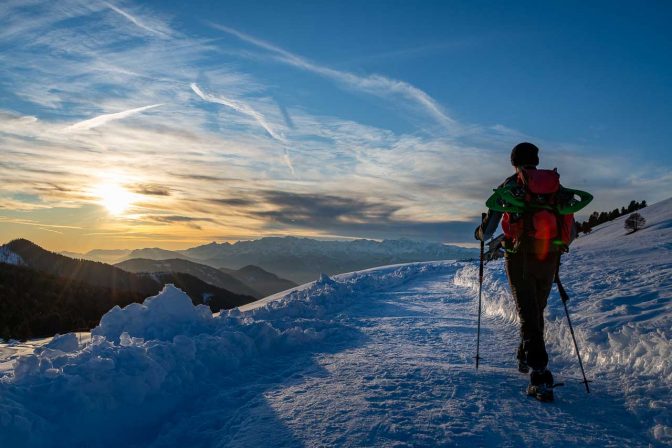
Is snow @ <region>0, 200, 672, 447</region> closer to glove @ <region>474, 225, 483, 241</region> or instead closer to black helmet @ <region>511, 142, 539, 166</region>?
glove @ <region>474, 225, 483, 241</region>

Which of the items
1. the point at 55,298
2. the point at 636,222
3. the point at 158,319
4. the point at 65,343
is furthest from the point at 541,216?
the point at 55,298

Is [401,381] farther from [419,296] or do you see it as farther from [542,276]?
[419,296]

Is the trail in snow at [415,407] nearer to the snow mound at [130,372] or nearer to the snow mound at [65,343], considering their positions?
the snow mound at [130,372]

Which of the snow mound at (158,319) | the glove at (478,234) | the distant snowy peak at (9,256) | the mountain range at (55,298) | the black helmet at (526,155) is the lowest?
the mountain range at (55,298)

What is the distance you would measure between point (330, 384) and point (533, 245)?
112 inches

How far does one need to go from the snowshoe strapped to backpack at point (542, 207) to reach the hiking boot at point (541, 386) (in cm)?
129

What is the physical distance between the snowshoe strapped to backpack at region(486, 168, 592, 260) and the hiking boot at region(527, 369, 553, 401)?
1.29 meters

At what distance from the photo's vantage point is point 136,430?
421 centimetres

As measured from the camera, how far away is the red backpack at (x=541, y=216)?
187 inches

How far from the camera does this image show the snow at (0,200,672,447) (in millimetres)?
3650

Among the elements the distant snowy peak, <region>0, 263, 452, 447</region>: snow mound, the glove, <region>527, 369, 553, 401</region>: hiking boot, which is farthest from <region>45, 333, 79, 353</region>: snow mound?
the distant snowy peak

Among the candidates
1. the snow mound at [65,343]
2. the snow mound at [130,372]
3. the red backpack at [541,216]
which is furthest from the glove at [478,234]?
the snow mound at [65,343]

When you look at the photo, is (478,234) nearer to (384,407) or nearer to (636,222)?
(384,407)

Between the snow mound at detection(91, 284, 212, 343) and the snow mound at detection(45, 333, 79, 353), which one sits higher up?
the snow mound at detection(91, 284, 212, 343)
